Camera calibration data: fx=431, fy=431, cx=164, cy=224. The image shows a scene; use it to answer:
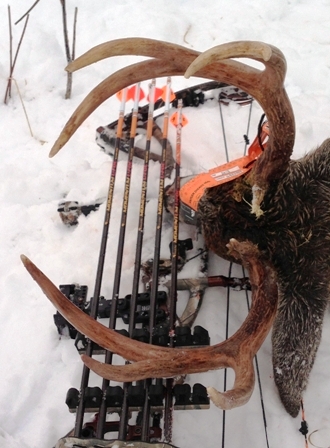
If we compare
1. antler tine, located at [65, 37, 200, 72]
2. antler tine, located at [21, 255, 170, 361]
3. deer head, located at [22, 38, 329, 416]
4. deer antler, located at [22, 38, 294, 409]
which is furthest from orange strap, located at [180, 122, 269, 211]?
antler tine, located at [21, 255, 170, 361]

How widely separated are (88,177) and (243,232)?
6.04 ft

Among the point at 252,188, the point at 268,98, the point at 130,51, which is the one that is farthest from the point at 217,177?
the point at 130,51

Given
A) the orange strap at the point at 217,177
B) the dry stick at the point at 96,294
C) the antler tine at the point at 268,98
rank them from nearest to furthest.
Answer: the antler tine at the point at 268,98, the dry stick at the point at 96,294, the orange strap at the point at 217,177

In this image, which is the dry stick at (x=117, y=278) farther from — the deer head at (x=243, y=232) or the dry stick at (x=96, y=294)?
the deer head at (x=243, y=232)

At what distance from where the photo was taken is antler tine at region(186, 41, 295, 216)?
1.75 metres

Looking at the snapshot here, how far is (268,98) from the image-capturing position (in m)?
2.24

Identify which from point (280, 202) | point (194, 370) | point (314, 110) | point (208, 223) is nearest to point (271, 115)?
point (280, 202)

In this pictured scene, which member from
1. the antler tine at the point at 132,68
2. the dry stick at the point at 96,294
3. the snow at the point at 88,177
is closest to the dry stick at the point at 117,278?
the dry stick at the point at 96,294

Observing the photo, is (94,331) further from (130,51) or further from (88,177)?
(88,177)

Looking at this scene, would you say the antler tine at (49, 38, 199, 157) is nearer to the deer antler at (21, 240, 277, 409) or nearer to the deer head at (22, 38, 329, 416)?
the deer head at (22, 38, 329, 416)

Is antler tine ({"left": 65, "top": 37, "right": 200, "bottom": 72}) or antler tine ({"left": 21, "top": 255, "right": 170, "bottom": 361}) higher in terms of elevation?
antler tine ({"left": 65, "top": 37, "right": 200, "bottom": 72})

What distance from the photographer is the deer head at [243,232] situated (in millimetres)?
1950

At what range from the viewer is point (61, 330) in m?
2.99

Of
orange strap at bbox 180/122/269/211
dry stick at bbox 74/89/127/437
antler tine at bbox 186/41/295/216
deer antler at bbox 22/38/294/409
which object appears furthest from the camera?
orange strap at bbox 180/122/269/211
